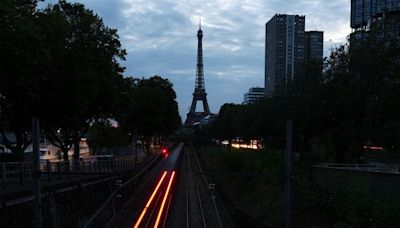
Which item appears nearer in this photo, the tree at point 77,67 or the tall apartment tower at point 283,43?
the tree at point 77,67

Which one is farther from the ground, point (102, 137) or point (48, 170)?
point (102, 137)

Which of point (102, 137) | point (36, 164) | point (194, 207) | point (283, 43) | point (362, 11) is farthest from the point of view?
point (283, 43)

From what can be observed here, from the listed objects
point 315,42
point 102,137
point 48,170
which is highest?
point 315,42

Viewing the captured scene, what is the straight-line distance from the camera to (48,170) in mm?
27875

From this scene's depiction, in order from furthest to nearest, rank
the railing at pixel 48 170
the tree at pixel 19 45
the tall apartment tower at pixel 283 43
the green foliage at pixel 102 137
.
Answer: the tall apartment tower at pixel 283 43 < the green foliage at pixel 102 137 < the railing at pixel 48 170 < the tree at pixel 19 45

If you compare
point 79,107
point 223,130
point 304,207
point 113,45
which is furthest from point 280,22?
point 304,207

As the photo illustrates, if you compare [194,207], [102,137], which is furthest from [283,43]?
[194,207]

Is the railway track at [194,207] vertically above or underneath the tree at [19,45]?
underneath

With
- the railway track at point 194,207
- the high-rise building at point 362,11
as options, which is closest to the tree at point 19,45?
the railway track at point 194,207

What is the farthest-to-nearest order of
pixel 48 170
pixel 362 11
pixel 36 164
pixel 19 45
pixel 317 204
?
pixel 362 11, pixel 48 170, pixel 317 204, pixel 19 45, pixel 36 164

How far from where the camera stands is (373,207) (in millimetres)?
16500

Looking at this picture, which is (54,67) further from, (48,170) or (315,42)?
(315,42)

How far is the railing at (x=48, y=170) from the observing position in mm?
22594

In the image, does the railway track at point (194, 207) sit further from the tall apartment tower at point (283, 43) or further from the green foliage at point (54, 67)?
the tall apartment tower at point (283, 43)
